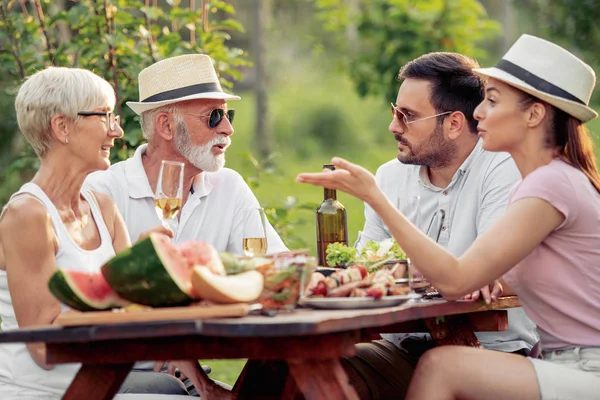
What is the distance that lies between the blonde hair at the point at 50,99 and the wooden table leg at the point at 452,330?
1634mm

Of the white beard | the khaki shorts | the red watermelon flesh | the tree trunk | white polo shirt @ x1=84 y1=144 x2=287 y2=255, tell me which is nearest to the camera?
the red watermelon flesh

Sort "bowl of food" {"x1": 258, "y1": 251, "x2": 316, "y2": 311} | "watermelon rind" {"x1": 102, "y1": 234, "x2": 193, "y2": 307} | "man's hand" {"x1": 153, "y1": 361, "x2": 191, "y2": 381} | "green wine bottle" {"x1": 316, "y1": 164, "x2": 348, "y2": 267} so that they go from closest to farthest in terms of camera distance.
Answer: "watermelon rind" {"x1": 102, "y1": 234, "x2": 193, "y2": 307} → "bowl of food" {"x1": 258, "y1": 251, "x2": 316, "y2": 311} → "green wine bottle" {"x1": 316, "y1": 164, "x2": 348, "y2": 267} → "man's hand" {"x1": 153, "y1": 361, "x2": 191, "y2": 381}

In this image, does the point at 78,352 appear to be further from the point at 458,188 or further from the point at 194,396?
the point at 458,188

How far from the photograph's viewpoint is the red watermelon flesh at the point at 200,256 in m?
3.20

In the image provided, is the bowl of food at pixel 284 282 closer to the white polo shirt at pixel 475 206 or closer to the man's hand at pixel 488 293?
the man's hand at pixel 488 293

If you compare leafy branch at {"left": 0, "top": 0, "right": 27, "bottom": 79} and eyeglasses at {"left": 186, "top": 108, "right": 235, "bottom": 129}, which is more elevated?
leafy branch at {"left": 0, "top": 0, "right": 27, "bottom": 79}

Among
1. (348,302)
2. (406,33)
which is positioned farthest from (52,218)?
(406,33)

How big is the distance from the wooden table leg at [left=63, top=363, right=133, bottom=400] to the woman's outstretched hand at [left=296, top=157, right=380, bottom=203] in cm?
87

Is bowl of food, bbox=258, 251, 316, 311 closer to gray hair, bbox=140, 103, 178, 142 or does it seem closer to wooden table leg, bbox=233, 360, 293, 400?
wooden table leg, bbox=233, 360, 293, 400

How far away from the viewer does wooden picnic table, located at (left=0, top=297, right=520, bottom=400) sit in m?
2.97

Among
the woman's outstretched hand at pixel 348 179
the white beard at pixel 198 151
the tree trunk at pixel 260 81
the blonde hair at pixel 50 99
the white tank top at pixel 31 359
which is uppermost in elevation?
the blonde hair at pixel 50 99

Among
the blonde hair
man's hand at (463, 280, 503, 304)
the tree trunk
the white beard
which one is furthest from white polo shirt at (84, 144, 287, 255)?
the tree trunk

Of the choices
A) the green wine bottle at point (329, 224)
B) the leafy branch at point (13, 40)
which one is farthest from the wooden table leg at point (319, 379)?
the leafy branch at point (13, 40)

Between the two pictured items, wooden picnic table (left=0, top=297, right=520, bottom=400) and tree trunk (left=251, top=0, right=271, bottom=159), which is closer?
wooden picnic table (left=0, top=297, right=520, bottom=400)
